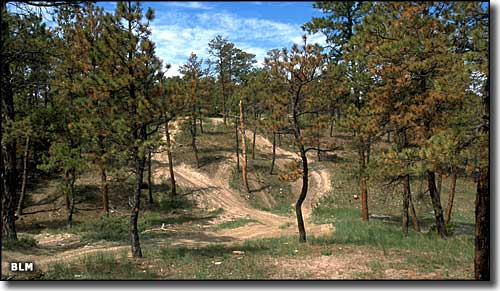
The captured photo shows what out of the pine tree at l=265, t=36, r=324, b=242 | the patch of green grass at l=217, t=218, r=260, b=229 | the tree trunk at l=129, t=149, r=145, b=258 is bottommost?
the patch of green grass at l=217, t=218, r=260, b=229

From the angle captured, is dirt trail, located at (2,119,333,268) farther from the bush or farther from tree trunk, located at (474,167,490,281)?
tree trunk, located at (474,167,490,281)

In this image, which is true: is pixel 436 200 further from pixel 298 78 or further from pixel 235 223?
pixel 235 223

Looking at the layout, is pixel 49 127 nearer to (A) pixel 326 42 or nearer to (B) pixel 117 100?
(B) pixel 117 100

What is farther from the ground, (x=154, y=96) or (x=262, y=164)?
(x=154, y=96)

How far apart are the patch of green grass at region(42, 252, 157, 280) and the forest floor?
0.02 meters

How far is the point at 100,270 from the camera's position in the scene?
24.0ft

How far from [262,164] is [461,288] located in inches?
881

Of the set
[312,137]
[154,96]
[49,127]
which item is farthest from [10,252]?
[312,137]

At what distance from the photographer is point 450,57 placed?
6.64m

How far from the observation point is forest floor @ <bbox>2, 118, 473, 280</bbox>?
7066mm

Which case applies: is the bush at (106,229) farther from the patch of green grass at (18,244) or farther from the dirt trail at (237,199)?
the dirt trail at (237,199)

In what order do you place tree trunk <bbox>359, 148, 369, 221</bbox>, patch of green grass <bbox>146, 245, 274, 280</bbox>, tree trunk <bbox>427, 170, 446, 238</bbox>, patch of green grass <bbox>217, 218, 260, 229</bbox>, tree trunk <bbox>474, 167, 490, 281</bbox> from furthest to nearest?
patch of green grass <bbox>217, 218, 260, 229</bbox> < tree trunk <bbox>427, 170, 446, 238</bbox> < tree trunk <bbox>359, 148, 369, 221</bbox> < patch of green grass <bbox>146, 245, 274, 280</bbox> < tree trunk <bbox>474, 167, 490, 281</bbox>

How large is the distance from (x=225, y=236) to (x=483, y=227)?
10305 millimetres

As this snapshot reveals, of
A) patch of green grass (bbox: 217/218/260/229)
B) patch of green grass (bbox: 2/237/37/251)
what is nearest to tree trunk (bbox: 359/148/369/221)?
patch of green grass (bbox: 217/218/260/229)
